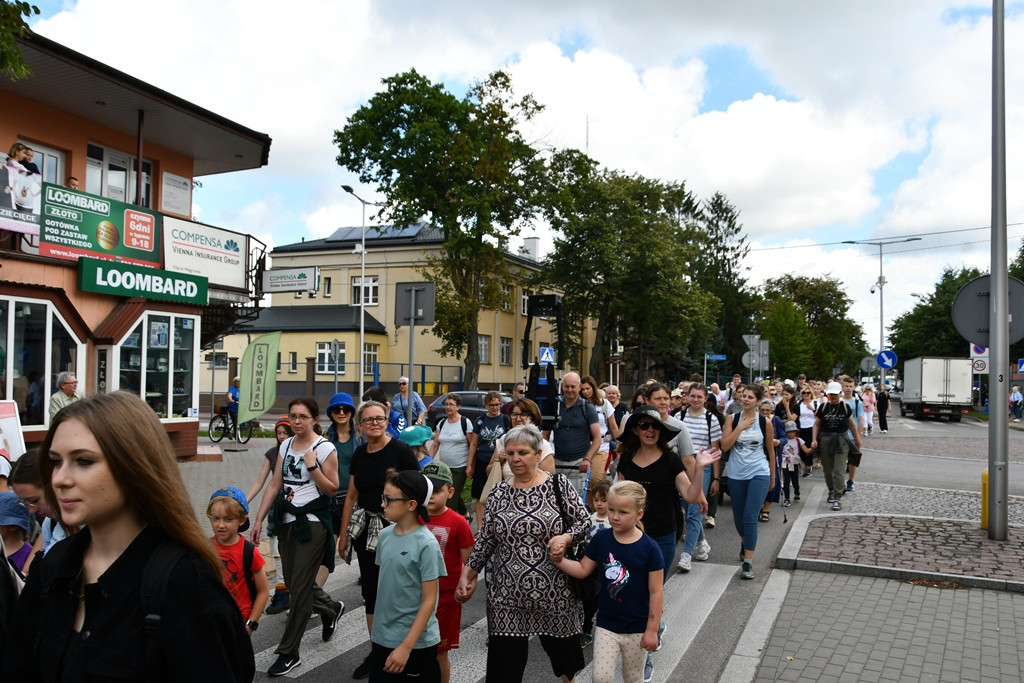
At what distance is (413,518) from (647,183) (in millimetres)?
48978

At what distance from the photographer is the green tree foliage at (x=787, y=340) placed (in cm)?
5988

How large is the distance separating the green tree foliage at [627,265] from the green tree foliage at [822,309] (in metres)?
29.0

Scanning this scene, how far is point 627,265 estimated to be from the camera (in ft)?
164

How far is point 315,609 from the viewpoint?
6137mm

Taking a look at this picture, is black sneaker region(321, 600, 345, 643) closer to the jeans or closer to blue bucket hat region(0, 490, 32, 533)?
blue bucket hat region(0, 490, 32, 533)

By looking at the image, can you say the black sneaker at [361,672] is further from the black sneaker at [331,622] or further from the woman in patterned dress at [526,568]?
the woman in patterned dress at [526,568]

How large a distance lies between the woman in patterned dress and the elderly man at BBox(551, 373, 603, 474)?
401cm

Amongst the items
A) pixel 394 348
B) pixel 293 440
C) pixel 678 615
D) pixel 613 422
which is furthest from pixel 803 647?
pixel 394 348

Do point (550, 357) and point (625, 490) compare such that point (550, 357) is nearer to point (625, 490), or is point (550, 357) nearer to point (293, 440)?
point (293, 440)

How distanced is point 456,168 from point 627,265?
56.9 feet

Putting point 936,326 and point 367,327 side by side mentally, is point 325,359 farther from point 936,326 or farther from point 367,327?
point 936,326

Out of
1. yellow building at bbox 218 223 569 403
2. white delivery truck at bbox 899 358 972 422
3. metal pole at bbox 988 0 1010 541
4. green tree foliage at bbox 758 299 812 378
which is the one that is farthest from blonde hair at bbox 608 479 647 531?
green tree foliage at bbox 758 299 812 378

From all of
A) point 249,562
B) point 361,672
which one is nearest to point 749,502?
point 361,672

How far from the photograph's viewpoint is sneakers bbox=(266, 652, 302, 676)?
5449 millimetres
